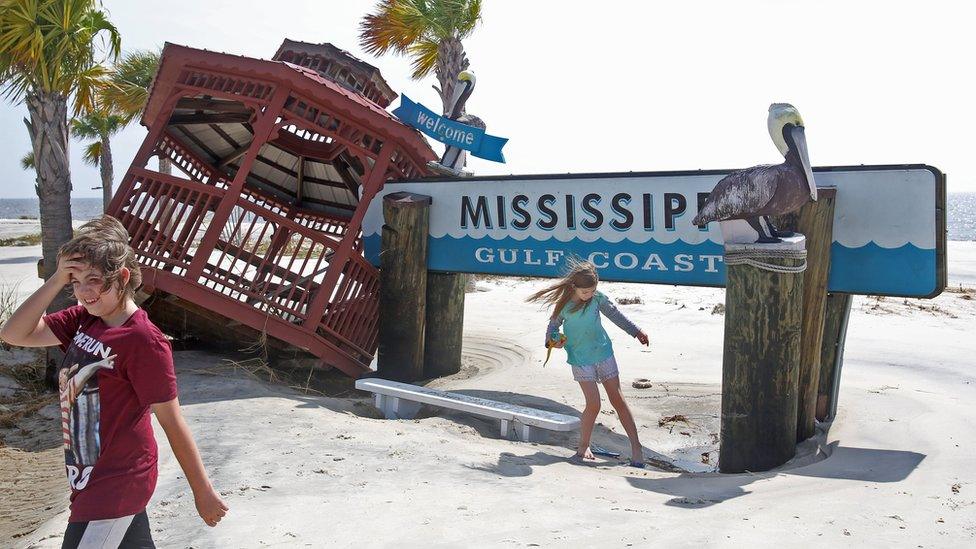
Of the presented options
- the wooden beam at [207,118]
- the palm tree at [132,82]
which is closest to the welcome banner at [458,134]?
the wooden beam at [207,118]

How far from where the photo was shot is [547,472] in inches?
218

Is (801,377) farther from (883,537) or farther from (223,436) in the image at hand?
(223,436)

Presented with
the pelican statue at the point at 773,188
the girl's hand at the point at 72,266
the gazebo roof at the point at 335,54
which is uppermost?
the gazebo roof at the point at 335,54

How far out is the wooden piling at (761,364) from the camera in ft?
19.4

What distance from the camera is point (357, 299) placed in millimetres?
9344

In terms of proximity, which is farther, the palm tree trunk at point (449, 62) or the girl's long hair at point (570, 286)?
the palm tree trunk at point (449, 62)

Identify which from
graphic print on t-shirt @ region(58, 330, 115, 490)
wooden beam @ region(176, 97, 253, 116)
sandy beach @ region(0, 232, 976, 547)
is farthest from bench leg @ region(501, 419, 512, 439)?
wooden beam @ region(176, 97, 253, 116)

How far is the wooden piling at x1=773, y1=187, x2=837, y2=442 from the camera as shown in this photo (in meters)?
6.45

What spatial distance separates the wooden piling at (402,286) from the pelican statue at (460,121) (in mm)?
872

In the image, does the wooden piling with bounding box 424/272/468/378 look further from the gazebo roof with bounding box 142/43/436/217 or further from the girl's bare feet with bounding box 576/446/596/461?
the girl's bare feet with bounding box 576/446/596/461

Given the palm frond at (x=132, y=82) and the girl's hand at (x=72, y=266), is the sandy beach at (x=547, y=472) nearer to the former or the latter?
the girl's hand at (x=72, y=266)

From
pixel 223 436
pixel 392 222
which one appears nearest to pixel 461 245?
pixel 392 222

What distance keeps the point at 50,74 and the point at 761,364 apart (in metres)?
7.80

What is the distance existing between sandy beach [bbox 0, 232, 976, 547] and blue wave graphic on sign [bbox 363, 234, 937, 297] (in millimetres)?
1157
